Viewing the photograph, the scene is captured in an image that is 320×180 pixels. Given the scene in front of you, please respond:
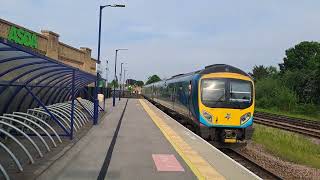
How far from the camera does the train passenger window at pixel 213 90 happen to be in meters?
17.0

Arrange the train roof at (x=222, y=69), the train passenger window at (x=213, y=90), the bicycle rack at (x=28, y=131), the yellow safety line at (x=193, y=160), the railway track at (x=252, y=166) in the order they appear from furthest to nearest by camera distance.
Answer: the train roof at (x=222, y=69) → the train passenger window at (x=213, y=90) → the railway track at (x=252, y=166) → the yellow safety line at (x=193, y=160) → the bicycle rack at (x=28, y=131)

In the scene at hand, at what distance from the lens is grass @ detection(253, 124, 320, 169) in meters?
15.7

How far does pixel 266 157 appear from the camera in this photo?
52.6 feet

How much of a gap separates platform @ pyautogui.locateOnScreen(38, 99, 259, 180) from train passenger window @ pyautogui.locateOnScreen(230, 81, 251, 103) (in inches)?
96.3

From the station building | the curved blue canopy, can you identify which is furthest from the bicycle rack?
the station building

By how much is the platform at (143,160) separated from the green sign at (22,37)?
35.4 feet

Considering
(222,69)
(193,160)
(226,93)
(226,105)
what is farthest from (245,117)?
(193,160)

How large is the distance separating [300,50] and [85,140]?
92.3m

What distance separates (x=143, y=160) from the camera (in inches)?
443

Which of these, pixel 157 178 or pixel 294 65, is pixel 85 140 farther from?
pixel 294 65

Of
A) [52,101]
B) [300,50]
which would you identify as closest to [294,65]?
[300,50]

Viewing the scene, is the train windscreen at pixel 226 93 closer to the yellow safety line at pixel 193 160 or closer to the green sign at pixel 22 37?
the yellow safety line at pixel 193 160

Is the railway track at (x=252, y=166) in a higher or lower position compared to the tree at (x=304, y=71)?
lower

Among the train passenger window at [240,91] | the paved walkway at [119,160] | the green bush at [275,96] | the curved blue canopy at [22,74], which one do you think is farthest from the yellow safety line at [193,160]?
the green bush at [275,96]
